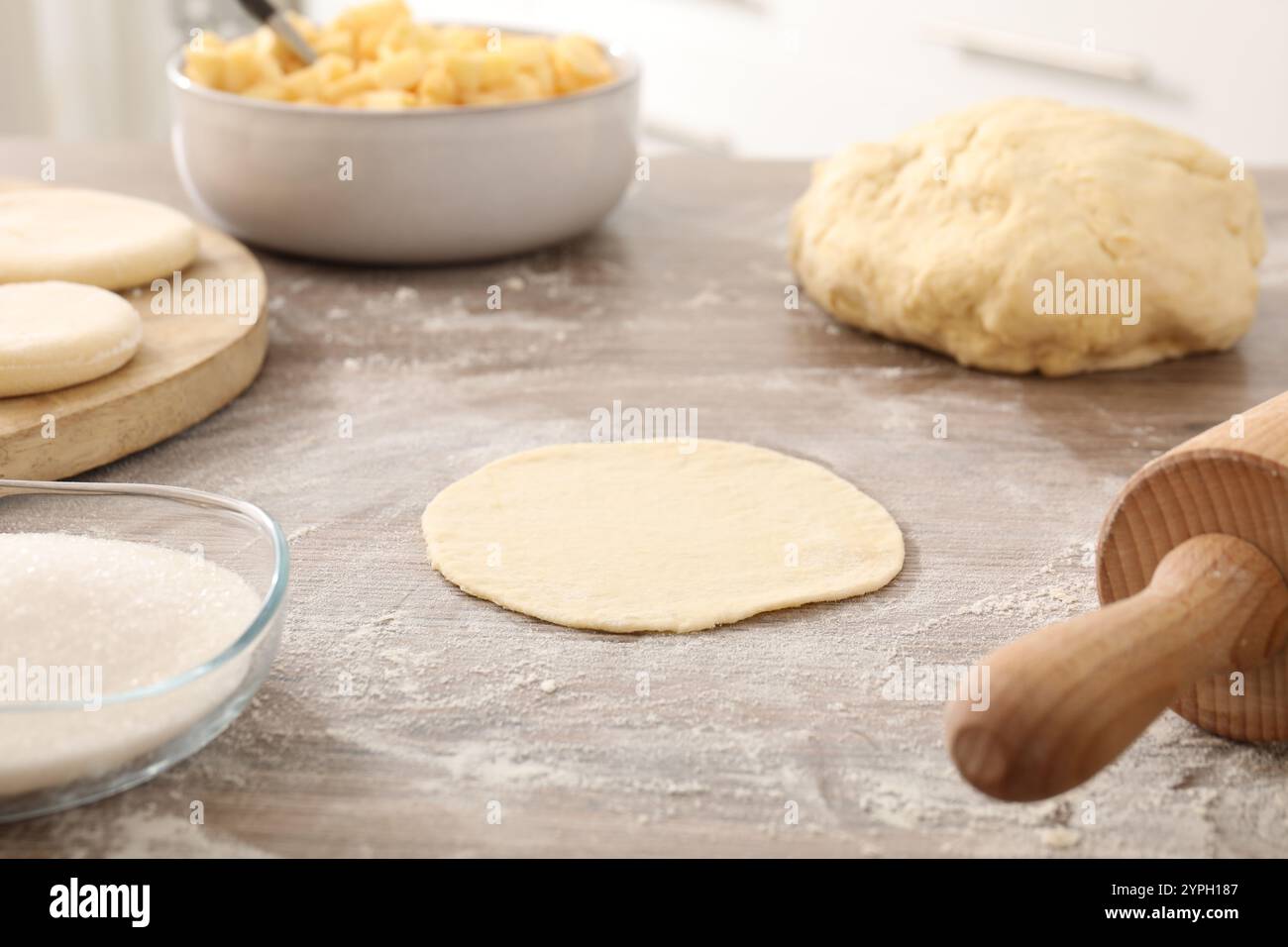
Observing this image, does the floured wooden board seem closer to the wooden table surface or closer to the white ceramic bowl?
the wooden table surface

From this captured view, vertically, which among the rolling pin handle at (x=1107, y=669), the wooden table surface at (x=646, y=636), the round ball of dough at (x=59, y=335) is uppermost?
the rolling pin handle at (x=1107, y=669)

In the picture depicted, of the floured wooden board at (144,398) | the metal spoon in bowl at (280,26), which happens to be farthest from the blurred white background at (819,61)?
the floured wooden board at (144,398)

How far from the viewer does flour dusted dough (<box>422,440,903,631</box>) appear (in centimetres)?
87

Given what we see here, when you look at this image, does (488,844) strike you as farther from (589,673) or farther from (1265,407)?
(1265,407)

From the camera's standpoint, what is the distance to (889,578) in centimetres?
90

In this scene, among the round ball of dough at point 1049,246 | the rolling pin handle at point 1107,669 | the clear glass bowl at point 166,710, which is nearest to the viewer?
the rolling pin handle at point 1107,669

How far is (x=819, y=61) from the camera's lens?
2885mm

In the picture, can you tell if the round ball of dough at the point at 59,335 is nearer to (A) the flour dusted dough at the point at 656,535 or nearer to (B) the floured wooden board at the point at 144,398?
(B) the floured wooden board at the point at 144,398

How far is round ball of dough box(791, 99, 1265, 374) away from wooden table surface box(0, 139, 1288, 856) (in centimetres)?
4

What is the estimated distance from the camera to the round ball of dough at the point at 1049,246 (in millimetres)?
1185

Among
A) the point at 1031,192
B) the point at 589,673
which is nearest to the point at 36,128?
the point at 1031,192

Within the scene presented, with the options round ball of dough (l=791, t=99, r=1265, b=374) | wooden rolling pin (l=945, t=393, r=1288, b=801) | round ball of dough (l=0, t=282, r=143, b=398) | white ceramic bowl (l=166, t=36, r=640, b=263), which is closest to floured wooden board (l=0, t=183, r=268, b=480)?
round ball of dough (l=0, t=282, r=143, b=398)

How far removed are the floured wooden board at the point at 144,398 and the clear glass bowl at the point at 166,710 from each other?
0.20 meters
